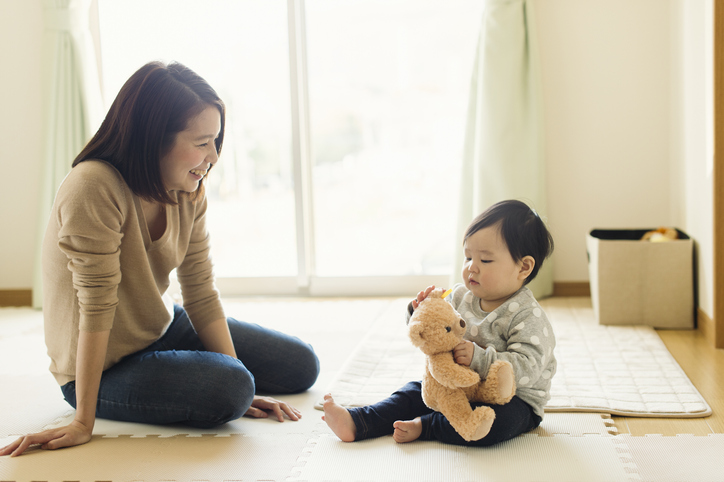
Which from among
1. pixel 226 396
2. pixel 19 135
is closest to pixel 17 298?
pixel 19 135

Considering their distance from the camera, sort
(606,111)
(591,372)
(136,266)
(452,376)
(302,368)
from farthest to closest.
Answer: (606,111)
(591,372)
(302,368)
(136,266)
(452,376)

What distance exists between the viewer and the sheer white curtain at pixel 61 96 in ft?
9.20

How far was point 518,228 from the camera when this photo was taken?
1268 mm

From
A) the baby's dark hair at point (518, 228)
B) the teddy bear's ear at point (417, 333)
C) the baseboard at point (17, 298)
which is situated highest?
the baby's dark hair at point (518, 228)

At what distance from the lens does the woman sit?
1.24 m

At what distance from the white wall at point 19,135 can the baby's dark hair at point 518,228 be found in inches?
95.1

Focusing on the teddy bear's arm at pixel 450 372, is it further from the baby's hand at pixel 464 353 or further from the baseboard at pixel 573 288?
the baseboard at pixel 573 288

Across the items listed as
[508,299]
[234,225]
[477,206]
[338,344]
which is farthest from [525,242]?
[234,225]

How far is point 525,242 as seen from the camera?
1.28 m

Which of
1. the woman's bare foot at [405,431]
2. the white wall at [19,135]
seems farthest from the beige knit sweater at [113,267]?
the white wall at [19,135]

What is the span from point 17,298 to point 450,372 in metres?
2.62

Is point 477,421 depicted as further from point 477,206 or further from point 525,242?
point 477,206

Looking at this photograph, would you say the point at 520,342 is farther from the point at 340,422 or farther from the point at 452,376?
the point at 340,422

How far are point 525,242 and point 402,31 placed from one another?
1.96 m
